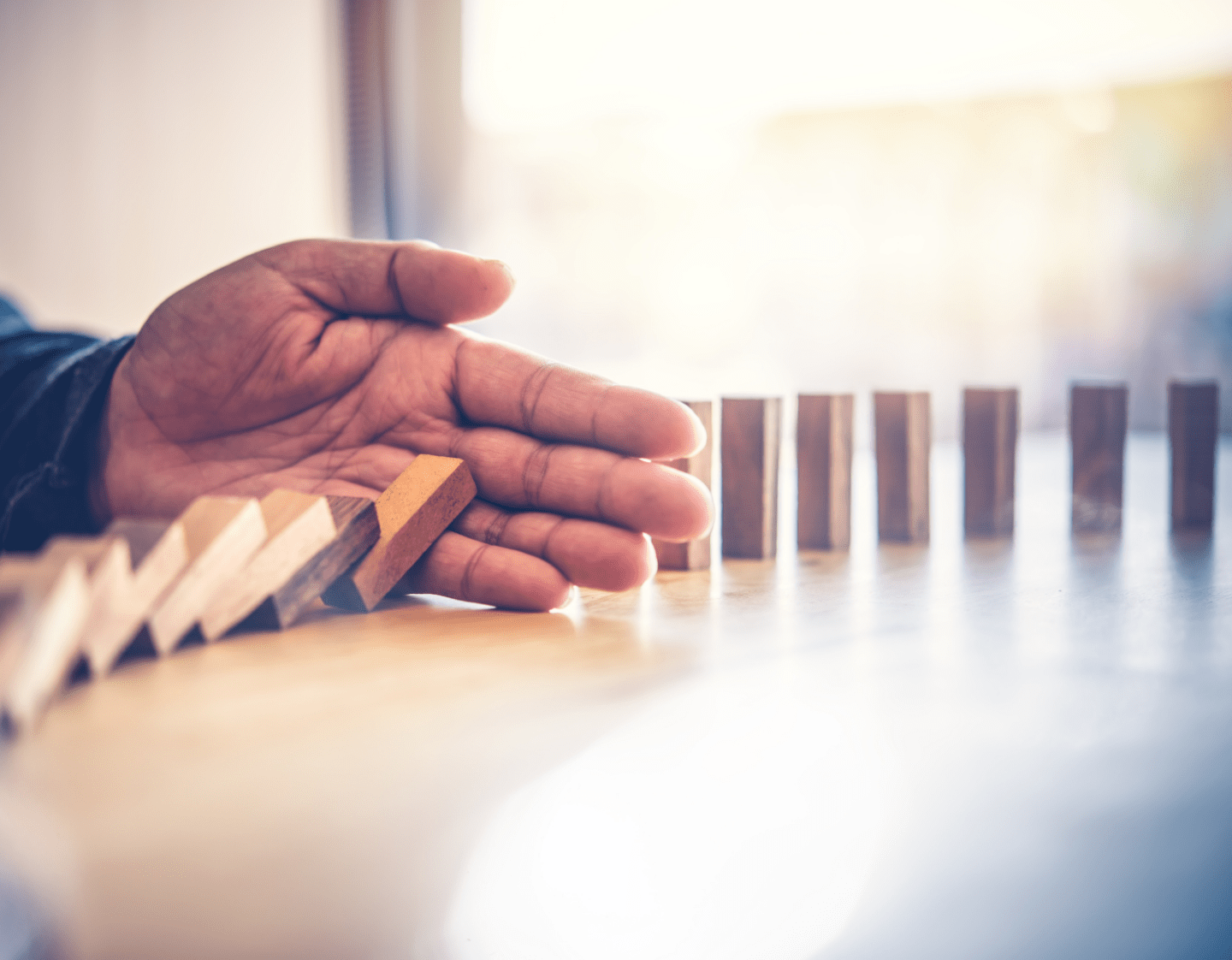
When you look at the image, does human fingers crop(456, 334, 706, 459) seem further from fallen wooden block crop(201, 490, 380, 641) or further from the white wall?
the white wall

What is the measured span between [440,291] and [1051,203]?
268 cm

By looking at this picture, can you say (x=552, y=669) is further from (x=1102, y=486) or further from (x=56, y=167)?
(x=56, y=167)

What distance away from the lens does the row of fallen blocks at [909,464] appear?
100cm

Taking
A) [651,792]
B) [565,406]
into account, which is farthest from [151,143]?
[651,792]

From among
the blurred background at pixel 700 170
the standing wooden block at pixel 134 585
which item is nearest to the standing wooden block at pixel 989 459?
the standing wooden block at pixel 134 585

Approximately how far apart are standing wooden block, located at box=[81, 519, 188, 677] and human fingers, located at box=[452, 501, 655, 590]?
28 cm

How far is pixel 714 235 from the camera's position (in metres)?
3.36

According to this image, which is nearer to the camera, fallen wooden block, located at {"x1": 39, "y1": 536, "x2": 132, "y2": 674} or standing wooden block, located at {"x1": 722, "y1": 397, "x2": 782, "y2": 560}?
fallen wooden block, located at {"x1": 39, "y1": 536, "x2": 132, "y2": 674}

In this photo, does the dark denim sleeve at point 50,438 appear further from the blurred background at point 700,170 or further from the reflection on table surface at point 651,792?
the blurred background at point 700,170

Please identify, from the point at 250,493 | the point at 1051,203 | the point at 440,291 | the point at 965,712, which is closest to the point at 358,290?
the point at 440,291

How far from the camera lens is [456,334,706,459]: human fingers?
0.81m

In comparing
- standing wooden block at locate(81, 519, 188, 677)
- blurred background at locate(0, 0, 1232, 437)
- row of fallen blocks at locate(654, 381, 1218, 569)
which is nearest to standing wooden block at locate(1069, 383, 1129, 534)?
row of fallen blocks at locate(654, 381, 1218, 569)

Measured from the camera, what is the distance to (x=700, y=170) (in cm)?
335

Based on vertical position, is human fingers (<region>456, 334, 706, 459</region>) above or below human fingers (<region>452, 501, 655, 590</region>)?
above
